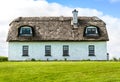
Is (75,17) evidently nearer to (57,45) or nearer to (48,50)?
(57,45)

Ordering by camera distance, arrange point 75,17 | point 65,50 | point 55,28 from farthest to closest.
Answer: point 75,17
point 55,28
point 65,50

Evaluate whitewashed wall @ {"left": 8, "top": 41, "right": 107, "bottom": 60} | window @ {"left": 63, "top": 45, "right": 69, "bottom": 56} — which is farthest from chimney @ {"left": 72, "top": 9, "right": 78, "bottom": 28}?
window @ {"left": 63, "top": 45, "right": 69, "bottom": 56}

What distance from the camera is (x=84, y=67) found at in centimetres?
3133

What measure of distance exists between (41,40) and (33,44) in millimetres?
1316

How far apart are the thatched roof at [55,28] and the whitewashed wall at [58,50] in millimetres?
729

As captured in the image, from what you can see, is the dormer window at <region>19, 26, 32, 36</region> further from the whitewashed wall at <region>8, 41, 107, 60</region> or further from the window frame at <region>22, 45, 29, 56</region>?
the window frame at <region>22, 45, 29, 56</region>

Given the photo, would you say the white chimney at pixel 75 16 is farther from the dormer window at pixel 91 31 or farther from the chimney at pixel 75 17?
the dormer window at pixel 91 31

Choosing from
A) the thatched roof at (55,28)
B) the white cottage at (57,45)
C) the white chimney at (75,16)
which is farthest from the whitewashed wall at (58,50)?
the white chimney at (75,16)

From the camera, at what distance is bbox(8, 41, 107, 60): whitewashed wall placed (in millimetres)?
57062

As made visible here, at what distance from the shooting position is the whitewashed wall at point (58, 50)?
57062 millimetres

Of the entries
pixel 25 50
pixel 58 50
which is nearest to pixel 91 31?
pixel 58 50

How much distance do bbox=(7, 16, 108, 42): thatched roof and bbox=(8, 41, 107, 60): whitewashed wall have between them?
0.73 metres

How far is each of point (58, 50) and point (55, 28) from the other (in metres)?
3.94

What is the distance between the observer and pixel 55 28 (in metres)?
59.2
